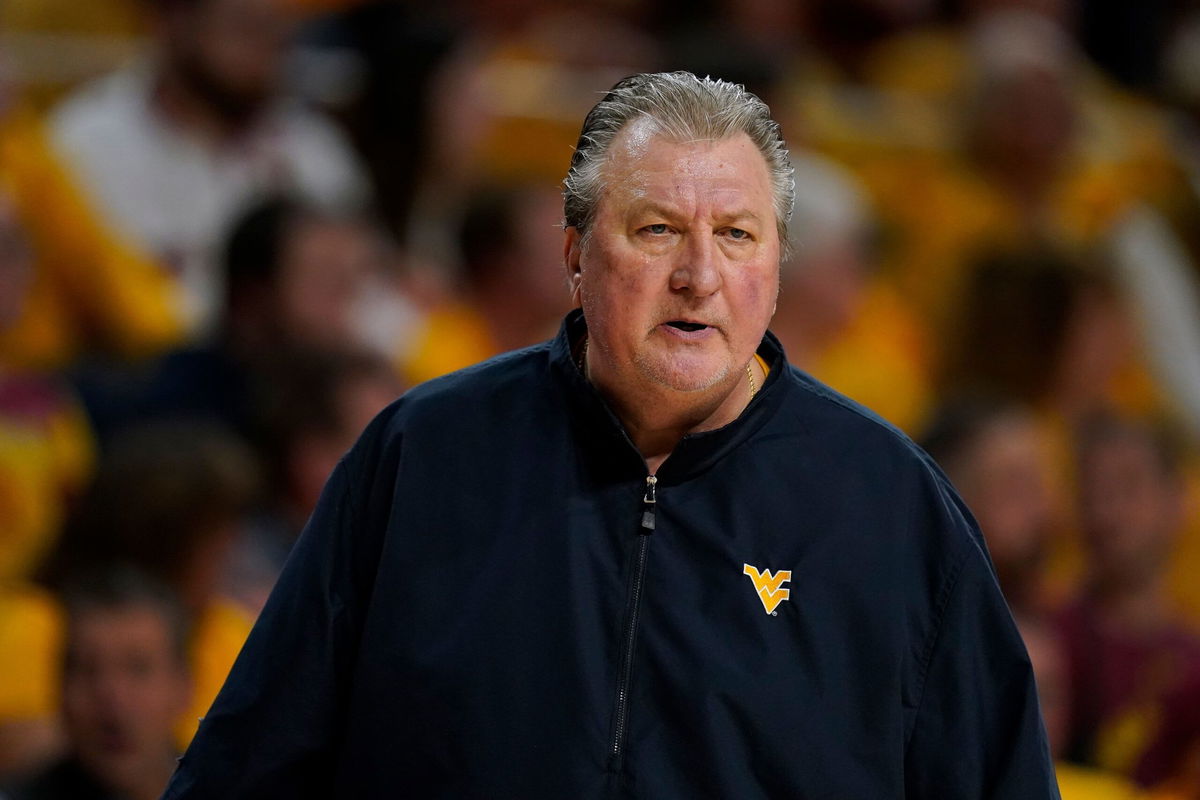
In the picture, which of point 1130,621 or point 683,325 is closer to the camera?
point 683,325

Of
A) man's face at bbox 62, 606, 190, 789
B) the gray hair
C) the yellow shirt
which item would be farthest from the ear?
the yellow shirt

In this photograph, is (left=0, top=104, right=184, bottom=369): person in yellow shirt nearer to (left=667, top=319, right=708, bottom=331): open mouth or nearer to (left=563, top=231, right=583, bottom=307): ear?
(left=563, top=231, right=583, bottom=307): ear

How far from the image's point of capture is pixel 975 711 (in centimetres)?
190

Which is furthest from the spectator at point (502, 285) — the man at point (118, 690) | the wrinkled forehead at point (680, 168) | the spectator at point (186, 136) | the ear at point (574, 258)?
the wrinkled forehead at point (680, 168)

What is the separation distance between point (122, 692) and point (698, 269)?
6.12 ft

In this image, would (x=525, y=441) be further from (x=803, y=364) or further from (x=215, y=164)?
(x=215, y=164)

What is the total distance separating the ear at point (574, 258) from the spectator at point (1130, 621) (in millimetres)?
2330

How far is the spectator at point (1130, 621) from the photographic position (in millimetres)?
3973

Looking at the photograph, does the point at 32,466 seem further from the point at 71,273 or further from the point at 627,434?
the point at 627,434

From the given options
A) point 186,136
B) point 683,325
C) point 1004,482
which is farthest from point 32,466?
point 683,325

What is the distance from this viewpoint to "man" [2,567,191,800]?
3260 millimetres

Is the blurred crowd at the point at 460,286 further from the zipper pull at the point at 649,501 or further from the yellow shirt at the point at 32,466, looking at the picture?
the zipper pull at the point at 649,501

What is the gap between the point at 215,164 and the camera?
208 inches

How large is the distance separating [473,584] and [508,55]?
476cm
